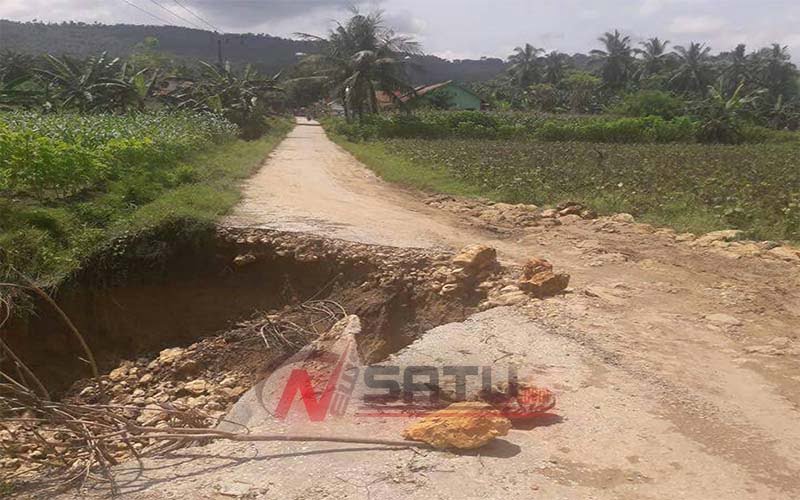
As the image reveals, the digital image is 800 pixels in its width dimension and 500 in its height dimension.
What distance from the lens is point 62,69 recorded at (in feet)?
98.6

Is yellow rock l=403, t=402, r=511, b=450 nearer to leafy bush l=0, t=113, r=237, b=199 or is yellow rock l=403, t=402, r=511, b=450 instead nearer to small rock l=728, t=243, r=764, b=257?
small rock l=728, t=243, r=764, b=257

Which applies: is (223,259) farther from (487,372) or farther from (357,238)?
(487,372)

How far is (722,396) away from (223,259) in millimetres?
6990

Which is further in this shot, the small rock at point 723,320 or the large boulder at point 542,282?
the large boulder at point 542,282

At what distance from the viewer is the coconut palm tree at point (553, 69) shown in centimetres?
6122

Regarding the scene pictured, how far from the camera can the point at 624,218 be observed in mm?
11367

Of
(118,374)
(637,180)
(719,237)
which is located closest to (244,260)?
(118,374)

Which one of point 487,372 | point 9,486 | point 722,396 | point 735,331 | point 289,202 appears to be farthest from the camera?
point 289,202

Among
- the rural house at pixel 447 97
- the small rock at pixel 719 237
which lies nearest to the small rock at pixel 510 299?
the small rock at pixel 719 237

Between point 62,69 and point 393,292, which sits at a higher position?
point 62,69

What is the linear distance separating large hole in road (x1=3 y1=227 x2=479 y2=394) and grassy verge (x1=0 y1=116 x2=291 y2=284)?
26 centimetres

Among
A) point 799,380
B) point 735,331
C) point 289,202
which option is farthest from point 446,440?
point 289,202

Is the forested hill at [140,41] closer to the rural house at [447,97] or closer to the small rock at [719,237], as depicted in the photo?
the rural house at [447,97]

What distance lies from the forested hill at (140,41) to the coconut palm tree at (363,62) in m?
31.4
